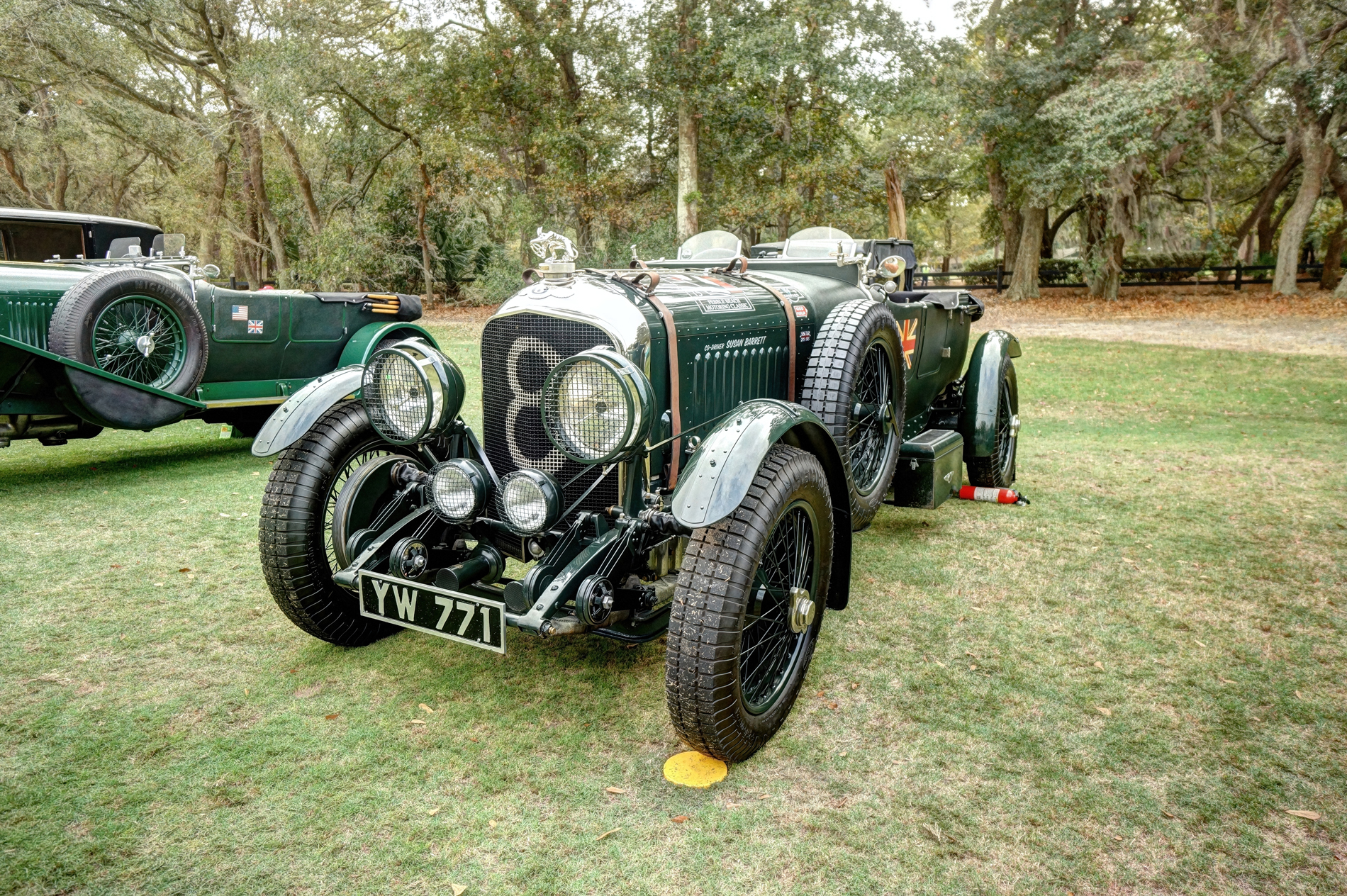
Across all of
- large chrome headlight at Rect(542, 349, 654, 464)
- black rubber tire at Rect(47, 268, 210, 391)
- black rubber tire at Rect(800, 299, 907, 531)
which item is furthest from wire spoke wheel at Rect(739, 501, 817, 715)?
black rubber tire at Rect(47, 268, 210, 391)

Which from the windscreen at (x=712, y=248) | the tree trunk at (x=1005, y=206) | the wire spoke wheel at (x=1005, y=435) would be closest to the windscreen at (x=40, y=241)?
the windscreen at (x=712, y=248)

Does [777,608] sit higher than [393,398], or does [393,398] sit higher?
[393,398]

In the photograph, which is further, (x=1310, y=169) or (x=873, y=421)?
(x=1310, y=169)

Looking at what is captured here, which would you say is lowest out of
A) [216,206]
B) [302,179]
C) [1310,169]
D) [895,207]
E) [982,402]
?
[982,402]

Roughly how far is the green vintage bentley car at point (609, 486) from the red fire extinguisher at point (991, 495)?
5.35 ft

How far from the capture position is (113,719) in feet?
10.4

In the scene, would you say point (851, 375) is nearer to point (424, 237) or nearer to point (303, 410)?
point (303, 410)

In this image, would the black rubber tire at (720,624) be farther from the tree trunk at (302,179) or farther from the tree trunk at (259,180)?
the tree trunk at (259,180)

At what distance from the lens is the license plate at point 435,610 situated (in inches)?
112

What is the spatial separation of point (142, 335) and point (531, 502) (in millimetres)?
4841

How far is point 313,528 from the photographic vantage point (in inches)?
137

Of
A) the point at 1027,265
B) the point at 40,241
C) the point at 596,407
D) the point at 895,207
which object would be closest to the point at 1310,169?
Result: the point at 1027,265

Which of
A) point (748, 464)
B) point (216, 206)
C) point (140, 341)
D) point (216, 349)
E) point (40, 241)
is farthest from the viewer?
point (216, 206)

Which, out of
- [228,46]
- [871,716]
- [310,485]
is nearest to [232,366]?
[310,485]
